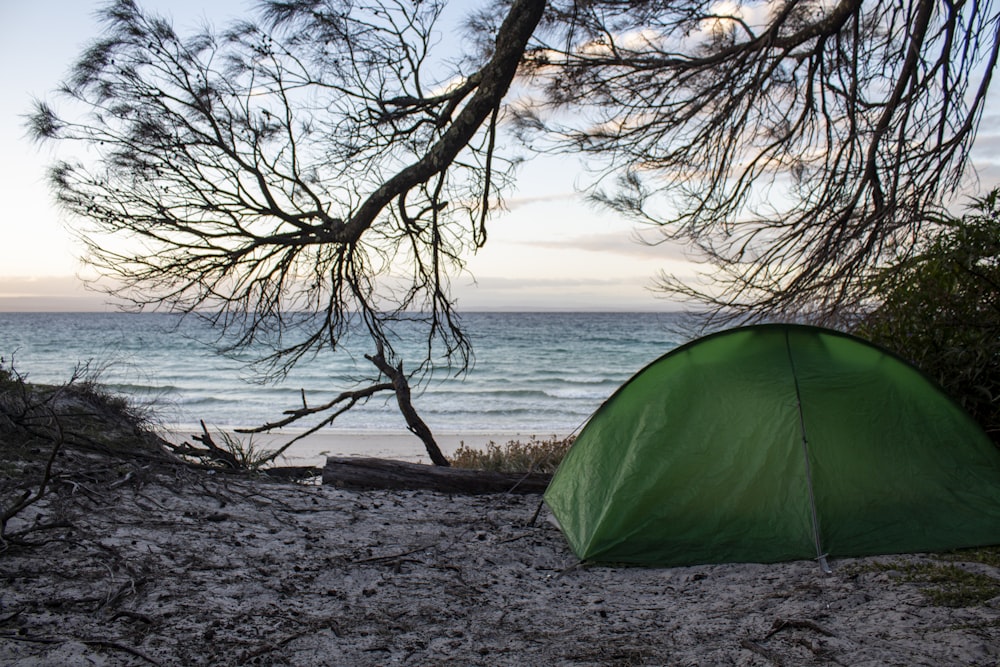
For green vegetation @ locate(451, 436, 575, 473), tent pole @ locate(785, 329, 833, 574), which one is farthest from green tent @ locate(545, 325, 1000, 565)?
green vegetation @ locate(451, 436, 575, 473)

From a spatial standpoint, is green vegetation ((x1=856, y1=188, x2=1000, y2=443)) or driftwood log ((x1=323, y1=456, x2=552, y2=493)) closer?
green vegetation ((x1=856, y1=188, x2=1000, y2=443))

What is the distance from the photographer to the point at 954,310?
5.40 m

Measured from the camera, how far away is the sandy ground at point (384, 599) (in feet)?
9.70

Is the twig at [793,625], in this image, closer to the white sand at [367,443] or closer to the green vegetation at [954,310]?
the green vegetation at [954,310]

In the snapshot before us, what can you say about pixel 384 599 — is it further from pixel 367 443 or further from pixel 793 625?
pixel 367 443

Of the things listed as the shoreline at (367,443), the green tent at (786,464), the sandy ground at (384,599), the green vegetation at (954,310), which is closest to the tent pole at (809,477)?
the green tent at (786,464)

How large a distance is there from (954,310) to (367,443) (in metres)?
9.42

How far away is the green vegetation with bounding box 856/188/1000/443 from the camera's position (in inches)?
206

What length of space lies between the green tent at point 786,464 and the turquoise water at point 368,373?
4.76 feet

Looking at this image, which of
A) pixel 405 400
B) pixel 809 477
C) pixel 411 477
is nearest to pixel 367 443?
pixel 405 400

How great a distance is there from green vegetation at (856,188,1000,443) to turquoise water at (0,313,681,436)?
177 cm

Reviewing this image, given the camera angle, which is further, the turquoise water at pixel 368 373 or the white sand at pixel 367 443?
the turquoise water at pixel 368 373

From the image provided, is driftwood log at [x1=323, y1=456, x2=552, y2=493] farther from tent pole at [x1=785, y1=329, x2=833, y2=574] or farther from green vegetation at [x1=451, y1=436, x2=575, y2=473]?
tent pole at [x1=785, y1=329, x2=833, y2=574]

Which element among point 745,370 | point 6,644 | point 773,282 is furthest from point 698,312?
point 6,644
